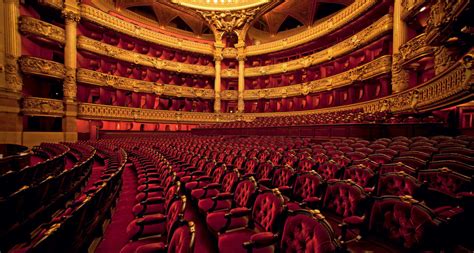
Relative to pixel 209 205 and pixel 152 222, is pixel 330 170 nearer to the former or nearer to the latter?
pixel 209 205

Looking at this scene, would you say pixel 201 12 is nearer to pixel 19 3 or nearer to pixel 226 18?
pixel 226 18

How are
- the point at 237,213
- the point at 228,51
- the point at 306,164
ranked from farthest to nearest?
the point at 228,51 → the point at 306,164 → the point at 237,213

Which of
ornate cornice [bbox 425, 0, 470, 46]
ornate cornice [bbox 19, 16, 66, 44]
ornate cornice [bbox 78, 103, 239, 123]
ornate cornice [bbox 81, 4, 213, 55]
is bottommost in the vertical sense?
ornate cornice [bbox 78, 103, 239, 123]

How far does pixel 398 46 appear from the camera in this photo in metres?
6.86

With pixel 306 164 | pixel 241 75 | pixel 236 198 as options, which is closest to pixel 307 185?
pixel 236 198

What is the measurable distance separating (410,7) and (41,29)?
11.6m

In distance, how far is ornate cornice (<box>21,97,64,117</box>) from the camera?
24.1ft

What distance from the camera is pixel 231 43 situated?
1470cm

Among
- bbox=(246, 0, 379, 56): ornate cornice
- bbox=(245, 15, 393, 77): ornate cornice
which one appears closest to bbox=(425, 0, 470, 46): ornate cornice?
bbox=(245, 15, 393, 77): ornate cornice

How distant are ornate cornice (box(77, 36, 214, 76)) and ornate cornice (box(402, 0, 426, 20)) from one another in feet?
31.5

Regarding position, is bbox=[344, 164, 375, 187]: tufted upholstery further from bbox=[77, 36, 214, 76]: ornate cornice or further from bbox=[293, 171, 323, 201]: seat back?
bbox=[77, 36, 214, 76]: ornate cornice

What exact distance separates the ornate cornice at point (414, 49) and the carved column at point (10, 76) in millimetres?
11453

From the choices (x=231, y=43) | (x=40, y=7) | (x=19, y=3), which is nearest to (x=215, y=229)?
(x=19, y=3)

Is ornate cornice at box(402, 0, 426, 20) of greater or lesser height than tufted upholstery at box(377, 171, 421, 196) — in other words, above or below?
above
